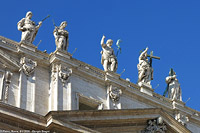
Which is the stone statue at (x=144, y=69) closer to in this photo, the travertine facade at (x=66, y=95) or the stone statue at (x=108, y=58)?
the travertine facade at (x=66, y=95)

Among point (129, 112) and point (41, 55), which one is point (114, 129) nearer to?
point (129, 112)

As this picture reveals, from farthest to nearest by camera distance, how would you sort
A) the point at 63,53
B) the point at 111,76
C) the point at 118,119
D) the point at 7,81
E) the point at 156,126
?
the point at 111,76
the point at 63,53
the point at 156,126
the point at 118,119
the point at 7,81

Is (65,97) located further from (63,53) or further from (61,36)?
(61,36)

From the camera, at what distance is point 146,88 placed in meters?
33.5

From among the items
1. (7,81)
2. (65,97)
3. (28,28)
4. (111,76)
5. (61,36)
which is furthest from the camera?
(111,76)

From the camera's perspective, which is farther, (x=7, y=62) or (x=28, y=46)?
(x=28, y=46)

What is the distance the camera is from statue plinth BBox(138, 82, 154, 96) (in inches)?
1313

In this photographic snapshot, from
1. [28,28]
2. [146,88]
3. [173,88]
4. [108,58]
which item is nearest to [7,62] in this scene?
[28,28]

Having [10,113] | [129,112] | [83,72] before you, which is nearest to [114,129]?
[129,112]

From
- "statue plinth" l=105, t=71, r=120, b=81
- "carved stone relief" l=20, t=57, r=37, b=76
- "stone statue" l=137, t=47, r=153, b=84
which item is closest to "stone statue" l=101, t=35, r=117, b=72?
"statue plinth" l=105, t=71, r=120, b=81

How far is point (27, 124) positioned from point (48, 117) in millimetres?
956

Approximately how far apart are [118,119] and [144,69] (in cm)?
573

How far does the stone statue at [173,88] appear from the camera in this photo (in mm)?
34991

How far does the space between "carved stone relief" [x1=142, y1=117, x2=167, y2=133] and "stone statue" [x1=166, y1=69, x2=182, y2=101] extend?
14.4ft
